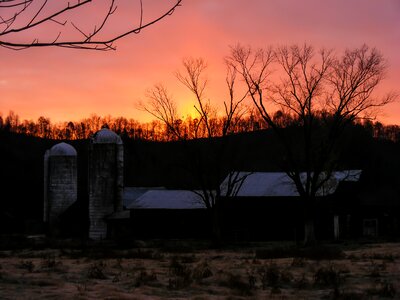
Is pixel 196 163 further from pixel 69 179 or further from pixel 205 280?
pixel 205 280

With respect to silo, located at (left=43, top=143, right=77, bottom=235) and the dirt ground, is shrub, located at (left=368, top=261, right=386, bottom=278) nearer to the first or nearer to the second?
the dirt ground

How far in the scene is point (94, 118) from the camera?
13350 cm

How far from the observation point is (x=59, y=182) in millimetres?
50281

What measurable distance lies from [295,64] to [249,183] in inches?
457

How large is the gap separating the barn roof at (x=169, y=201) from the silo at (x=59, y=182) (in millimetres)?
8322

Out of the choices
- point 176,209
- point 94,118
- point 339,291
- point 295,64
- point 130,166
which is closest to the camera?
point 339,291

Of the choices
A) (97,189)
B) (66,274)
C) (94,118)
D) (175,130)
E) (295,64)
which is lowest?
(66,274)

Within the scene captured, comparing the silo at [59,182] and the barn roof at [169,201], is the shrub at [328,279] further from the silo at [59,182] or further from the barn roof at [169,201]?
the silo at [59,182]

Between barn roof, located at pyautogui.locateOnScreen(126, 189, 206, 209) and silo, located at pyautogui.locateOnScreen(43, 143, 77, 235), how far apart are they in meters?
8.32

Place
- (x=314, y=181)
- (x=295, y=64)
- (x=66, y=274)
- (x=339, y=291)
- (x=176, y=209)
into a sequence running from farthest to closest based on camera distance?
(x=176, y=209) → (x=295, y=64) → (x=314, y=181) → (x=66, y=274) → (x=339, y=291)

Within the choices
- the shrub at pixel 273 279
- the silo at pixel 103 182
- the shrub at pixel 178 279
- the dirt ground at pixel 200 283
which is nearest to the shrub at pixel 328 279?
the dirt ground at pixel 200 283

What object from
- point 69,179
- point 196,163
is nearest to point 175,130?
point 196,163

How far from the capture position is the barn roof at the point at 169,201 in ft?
139

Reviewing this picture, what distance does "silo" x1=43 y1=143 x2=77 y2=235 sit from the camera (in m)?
49.6
